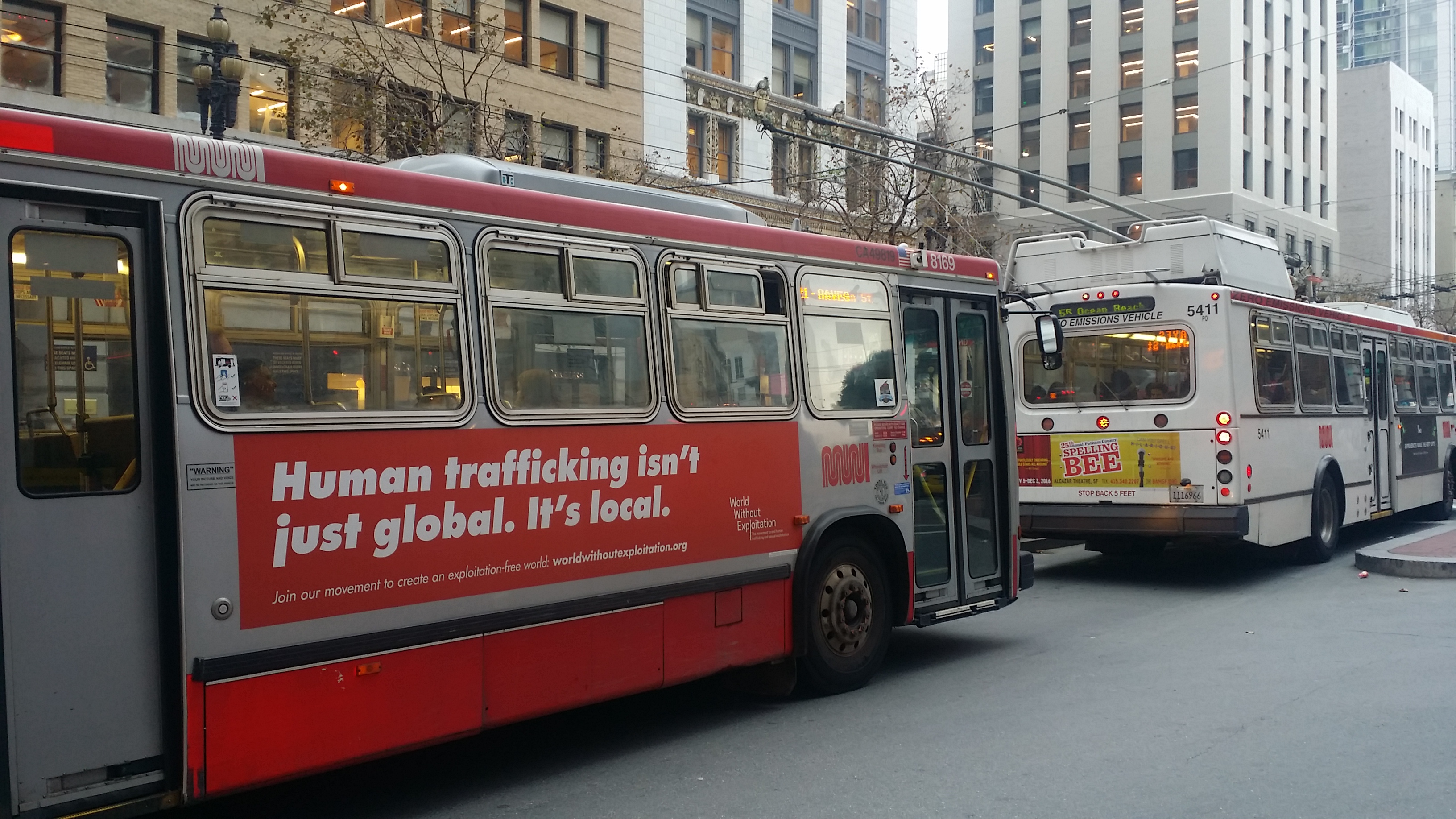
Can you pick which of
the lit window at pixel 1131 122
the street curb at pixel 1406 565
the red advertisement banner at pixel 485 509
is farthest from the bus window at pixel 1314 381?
the lit window at pixel 1131 122

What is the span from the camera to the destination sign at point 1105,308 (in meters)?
12.8

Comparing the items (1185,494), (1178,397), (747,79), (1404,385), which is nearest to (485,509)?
(1185,494)

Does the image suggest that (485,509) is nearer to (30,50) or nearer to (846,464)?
(846,464)

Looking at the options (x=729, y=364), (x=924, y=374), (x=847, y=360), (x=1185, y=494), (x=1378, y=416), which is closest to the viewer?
(x=729, y=364)

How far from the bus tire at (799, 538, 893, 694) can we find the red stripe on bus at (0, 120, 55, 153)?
4830 mm

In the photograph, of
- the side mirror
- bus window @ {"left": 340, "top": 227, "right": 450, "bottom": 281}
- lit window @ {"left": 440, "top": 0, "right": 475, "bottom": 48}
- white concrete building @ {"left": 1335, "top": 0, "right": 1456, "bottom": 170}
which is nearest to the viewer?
bus window @ {"left": 340, "top": 227, "right": 450, "bottom": 281}

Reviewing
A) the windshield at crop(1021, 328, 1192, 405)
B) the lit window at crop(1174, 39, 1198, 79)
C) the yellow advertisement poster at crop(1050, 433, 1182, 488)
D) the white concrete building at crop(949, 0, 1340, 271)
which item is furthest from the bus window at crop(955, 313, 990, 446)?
the lit window at crop(1174, 39, 1198, 79)

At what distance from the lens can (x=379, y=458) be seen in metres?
5.47

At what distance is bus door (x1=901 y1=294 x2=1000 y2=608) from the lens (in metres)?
8.77

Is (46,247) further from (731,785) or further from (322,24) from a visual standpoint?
(322,24)

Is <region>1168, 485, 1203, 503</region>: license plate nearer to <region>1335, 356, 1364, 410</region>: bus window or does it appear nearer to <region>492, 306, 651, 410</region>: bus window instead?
<region>1335, 356, 1364, 410</region>: bus window

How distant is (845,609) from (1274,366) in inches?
298

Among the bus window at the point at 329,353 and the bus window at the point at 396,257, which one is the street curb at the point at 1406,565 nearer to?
the bus window at the point at 329,353

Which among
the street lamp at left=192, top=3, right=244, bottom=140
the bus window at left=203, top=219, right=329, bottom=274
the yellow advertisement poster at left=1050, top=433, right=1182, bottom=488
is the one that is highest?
the street lamp at left=192, top=3, right=244, bottom=140
